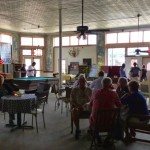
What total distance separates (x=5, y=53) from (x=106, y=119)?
12.4 m

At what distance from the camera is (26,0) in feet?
26.2

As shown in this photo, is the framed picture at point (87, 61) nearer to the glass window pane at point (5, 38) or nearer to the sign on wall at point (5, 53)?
the sign on wall at point (5, 53)

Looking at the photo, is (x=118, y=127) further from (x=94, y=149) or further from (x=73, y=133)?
(x=73, y=133)

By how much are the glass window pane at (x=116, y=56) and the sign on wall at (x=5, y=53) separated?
6357 mm

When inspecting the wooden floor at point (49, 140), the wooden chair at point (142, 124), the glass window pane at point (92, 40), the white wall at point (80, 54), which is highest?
the glass window pane at point (92, 40)

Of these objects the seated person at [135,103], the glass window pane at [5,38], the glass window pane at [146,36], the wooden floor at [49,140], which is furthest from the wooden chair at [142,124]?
the glass window pane at [5,38]

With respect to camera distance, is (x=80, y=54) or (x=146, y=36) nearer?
(x=146, y=36)


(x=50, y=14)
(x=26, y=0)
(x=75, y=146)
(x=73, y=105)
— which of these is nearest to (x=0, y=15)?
(x=50, y=14)

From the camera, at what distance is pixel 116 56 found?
14.6 meters

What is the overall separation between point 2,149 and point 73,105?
61.4 inches

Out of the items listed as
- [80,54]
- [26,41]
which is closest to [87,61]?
[80,54]

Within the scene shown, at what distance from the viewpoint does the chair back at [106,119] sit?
11.7 ft

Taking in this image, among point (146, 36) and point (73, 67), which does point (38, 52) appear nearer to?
point (73, 67)

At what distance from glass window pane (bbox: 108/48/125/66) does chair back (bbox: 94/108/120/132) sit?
1114 cm
